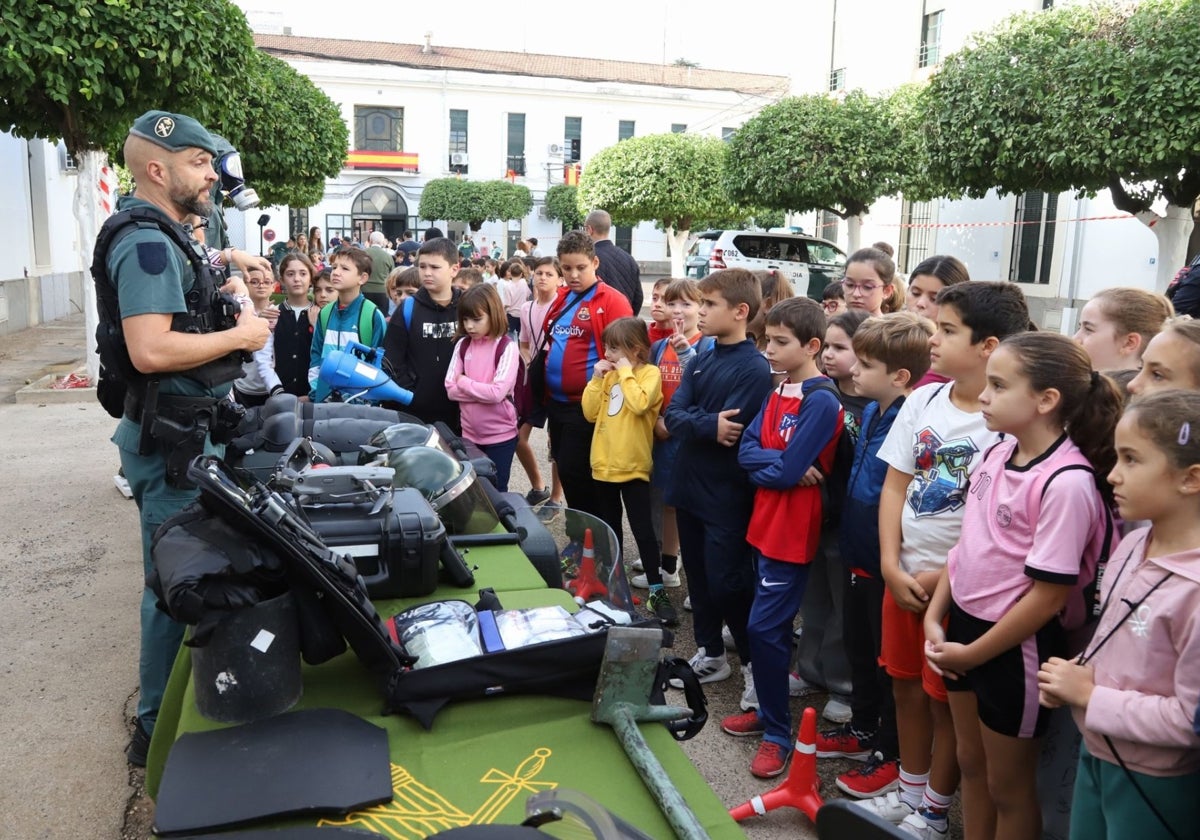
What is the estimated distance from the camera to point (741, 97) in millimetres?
51281

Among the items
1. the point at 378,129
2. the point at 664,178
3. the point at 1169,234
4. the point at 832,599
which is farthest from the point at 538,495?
the point at 378,129

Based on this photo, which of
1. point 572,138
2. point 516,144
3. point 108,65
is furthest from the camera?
point 572,138

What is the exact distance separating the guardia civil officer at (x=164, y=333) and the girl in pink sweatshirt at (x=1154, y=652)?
2.52m

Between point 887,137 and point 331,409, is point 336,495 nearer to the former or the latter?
point 331,409

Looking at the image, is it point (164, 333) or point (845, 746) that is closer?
point (164, 333)

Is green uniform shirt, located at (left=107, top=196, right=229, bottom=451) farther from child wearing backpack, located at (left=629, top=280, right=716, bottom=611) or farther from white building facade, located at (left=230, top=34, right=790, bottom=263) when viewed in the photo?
white building facade, located at (left=230, top=34, right=790, bottom=263)

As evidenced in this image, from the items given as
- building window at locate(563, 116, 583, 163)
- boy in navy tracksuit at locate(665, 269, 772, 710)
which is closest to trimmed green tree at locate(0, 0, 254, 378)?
boy in navy tracksuit at locate(665, 269, 772, 710)

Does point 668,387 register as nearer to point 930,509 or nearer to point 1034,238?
point 930,509

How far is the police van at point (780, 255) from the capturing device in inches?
778

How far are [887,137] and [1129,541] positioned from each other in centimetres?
1964

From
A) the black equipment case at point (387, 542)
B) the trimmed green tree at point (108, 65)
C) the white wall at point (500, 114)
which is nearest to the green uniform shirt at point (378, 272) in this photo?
the trimmed green tree at point (108, 65)

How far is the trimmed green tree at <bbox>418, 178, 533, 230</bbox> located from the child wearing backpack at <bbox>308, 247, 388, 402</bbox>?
132 feet

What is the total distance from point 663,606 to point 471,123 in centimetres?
4872

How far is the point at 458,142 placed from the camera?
50031mm
